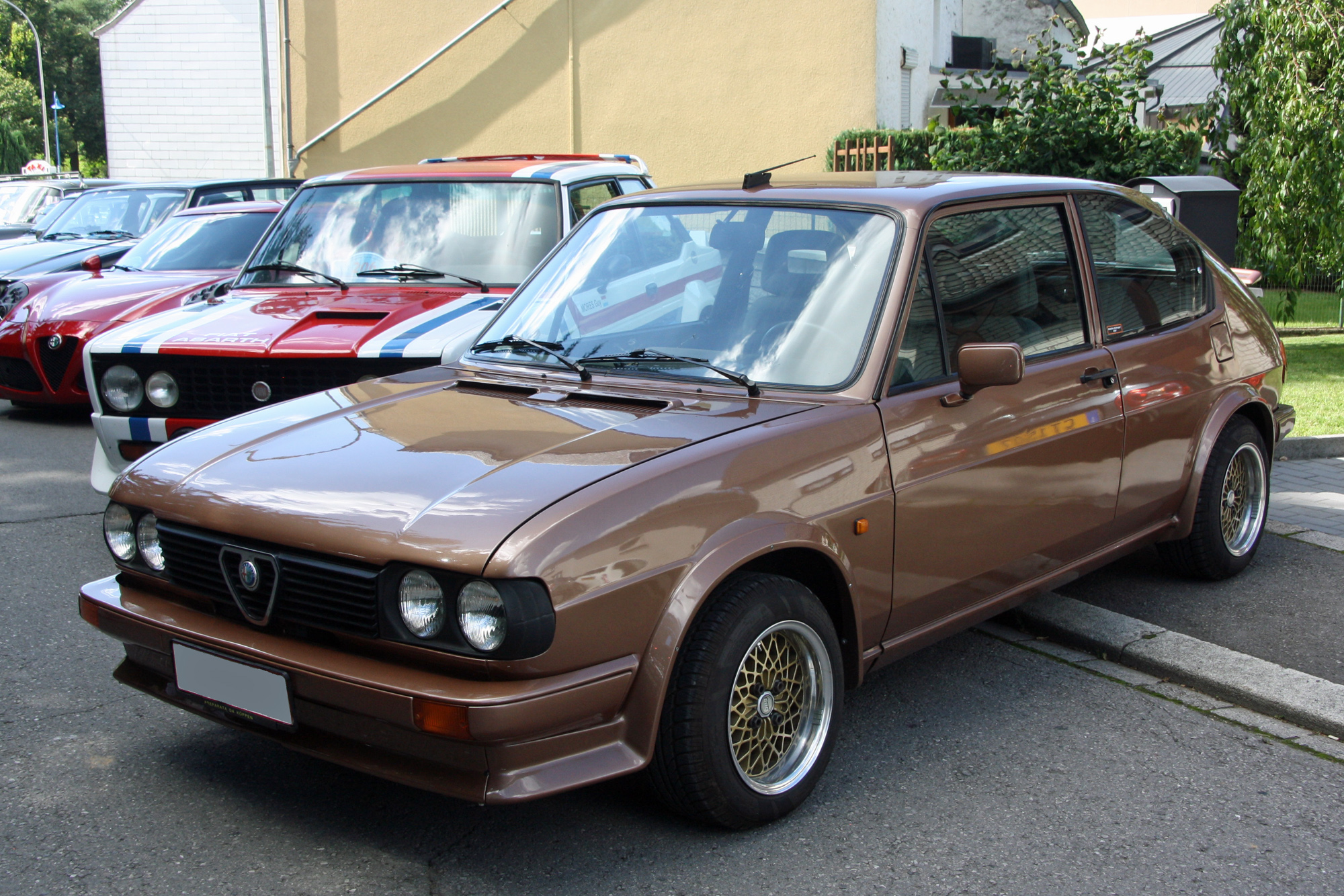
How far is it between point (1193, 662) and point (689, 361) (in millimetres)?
2130

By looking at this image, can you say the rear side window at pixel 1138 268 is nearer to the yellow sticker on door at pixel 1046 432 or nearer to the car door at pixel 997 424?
the car door at pixel 997 424

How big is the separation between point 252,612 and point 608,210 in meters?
2.11

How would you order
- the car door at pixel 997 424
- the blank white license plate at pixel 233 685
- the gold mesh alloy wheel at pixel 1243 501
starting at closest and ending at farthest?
the blank white license plate at pixel 233 685
the car door at pixel 997 424
the gold mesh alloy wheel at pixel 1243 501

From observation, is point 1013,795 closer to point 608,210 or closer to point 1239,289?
point 608,210

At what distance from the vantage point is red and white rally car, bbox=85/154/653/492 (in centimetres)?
536

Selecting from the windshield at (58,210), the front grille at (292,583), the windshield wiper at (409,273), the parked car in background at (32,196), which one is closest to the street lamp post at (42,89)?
the parked car in background at (32,196)

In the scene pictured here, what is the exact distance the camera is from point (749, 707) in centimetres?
310

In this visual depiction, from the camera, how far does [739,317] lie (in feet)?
12.1

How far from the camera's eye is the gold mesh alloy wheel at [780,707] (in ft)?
10.1

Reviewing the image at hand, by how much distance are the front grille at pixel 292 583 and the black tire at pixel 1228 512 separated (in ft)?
11.5

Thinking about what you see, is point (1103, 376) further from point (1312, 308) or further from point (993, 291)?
point (1312, 308)

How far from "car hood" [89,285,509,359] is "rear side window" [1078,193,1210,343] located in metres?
2.63

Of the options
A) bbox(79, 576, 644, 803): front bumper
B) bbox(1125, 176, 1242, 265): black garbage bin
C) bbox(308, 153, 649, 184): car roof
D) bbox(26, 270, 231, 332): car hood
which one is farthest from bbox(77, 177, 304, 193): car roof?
bbox(79, 576, 644, 803): front bumper

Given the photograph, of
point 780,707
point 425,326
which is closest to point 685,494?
point 780,707
